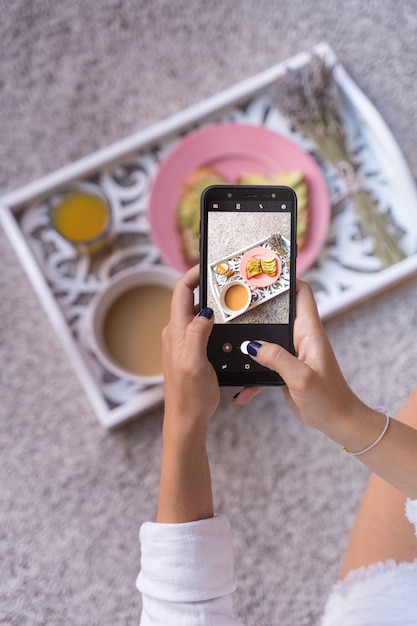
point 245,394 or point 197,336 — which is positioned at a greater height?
point 197,336

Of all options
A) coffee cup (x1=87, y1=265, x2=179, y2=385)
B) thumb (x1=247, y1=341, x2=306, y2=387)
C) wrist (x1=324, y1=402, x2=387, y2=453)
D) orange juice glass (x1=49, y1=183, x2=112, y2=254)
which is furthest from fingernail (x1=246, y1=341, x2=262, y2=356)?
orange juice glass (x1=49, y1=183, x2=112, y2=254)

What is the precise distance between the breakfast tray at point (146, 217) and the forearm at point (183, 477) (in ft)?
0.83

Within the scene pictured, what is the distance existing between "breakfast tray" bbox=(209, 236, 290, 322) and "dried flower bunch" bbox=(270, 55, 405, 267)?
11.5 inches

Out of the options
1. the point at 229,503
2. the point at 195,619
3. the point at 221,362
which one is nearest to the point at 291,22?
the point at 221,362

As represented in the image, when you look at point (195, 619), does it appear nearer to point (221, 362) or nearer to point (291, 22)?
point (221, 362)

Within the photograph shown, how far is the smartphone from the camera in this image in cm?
57

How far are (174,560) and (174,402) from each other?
14cm

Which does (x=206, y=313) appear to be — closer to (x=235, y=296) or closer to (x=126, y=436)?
(x=235, y=296)

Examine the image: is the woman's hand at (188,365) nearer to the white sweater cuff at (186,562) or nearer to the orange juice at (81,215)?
the white sweater cuff at (186,562)

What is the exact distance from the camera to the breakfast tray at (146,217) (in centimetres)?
81

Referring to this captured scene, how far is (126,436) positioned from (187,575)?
1.17 feet

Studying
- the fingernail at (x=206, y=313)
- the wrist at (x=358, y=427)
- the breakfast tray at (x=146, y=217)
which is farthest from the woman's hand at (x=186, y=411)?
the breakfast tray at (x=146, y=217)

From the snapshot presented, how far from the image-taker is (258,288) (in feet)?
1.88

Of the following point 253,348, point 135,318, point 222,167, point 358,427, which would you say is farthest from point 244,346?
point 222,167
